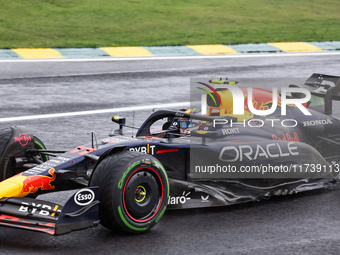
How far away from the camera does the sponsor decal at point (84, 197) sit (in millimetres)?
6102

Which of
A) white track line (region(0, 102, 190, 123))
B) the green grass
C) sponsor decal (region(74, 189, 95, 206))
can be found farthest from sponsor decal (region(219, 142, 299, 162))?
the green grass

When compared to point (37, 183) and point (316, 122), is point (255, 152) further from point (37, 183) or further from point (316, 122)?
point (37, 183)

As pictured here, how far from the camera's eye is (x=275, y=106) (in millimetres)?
8555

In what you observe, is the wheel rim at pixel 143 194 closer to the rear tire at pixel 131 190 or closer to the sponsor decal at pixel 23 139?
the rear tire at pixel 131 190

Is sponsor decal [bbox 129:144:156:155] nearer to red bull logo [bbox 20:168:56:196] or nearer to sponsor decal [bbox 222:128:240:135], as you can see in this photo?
red bull logo [bbox 20:168:56:196]

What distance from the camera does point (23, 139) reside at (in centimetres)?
769

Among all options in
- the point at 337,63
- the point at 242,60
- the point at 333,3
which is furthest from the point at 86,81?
the point at 333,3

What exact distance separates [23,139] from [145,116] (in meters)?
4.77

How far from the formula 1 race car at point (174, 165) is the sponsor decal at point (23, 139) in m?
0.01

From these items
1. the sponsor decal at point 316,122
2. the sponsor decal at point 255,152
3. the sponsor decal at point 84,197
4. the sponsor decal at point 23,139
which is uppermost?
the sponsor decal at point 316,122

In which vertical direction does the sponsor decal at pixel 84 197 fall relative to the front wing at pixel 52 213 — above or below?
above

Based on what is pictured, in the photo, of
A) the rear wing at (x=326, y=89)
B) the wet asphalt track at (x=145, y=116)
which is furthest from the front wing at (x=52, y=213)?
the rear wing at (x=326, y=89)

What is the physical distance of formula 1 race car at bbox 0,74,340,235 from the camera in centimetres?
625

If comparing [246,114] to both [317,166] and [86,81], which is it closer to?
[317,166]
